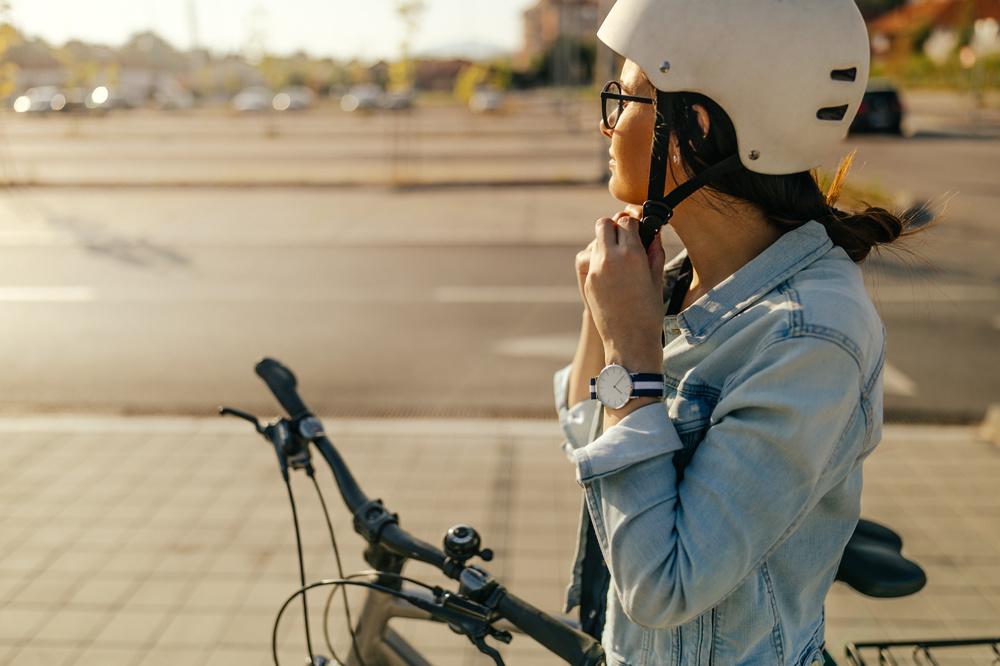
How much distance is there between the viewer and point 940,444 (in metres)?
5.07

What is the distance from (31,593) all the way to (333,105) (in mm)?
54404

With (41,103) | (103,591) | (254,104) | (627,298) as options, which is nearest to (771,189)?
(627,298)

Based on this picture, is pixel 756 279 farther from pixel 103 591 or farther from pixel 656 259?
pixel 103 591

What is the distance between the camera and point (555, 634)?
1.48 metres

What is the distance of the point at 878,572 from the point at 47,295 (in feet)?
29.0

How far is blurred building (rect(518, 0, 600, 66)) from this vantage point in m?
27.6

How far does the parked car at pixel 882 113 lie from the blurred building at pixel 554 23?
7973mm

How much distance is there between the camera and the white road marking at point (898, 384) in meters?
6.10

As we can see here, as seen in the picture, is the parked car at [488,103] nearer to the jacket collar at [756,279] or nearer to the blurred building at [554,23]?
the blurred building at [554,23]

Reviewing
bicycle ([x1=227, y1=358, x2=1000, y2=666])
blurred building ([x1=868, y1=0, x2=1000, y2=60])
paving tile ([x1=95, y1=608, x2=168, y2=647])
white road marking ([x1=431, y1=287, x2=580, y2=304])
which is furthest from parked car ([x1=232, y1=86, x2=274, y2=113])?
bicycle ([x1=227, y1=358, x2=1000, y2=666])

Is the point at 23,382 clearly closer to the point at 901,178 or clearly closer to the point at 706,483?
the point at 706,483

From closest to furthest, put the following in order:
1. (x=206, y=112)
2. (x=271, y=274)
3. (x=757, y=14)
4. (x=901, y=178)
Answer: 1. (x=757, y=14)
2. (x=271, y=274)
3. (x=901, y=178)
4. (x=206, y=112)

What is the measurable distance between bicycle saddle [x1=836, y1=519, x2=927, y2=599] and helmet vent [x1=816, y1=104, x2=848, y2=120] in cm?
80

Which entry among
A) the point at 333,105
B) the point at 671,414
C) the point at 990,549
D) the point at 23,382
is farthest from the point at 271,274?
the point at 333,105
